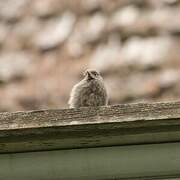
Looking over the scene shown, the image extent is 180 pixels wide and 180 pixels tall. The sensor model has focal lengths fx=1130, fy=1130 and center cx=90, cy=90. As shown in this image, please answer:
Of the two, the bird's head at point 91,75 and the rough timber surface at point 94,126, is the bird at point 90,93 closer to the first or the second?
the bird's head at point 91,75

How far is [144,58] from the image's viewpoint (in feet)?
27.9

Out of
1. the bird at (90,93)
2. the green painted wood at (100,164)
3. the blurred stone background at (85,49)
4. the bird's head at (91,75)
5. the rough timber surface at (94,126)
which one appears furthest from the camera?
the blurred stone background at (85,49)

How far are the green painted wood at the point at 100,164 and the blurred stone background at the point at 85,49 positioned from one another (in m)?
4.05

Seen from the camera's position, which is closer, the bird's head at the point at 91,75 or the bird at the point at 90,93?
the bird at the point at 90,93

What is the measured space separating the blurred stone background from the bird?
3125 mm

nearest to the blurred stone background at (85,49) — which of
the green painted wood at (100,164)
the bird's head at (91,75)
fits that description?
the bird's head at (91,75)

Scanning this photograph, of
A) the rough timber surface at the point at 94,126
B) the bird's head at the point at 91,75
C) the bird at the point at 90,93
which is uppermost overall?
the bird's head at the point at 91,75

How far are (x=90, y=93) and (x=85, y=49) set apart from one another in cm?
496

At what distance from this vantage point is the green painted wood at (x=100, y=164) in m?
3.33

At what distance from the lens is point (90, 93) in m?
4.08

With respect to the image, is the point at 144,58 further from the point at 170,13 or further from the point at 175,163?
the point at 175,163

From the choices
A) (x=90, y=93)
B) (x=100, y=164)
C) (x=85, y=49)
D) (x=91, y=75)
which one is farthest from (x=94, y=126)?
(x=85, y=49)

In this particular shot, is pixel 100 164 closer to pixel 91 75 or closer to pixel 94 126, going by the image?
pixel 94 126

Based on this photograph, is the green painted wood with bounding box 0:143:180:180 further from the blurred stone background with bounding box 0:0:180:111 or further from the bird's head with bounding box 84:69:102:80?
the blurred stone background with bounding box 0:0:180:111
